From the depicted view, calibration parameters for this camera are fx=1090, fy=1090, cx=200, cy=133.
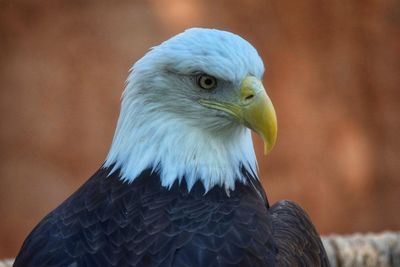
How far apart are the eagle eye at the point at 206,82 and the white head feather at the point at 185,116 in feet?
0.06

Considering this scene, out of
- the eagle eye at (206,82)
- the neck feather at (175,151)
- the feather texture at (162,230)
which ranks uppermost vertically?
the eagle eye at (206,82)

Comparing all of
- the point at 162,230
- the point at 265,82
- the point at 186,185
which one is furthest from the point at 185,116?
the point at 265,82

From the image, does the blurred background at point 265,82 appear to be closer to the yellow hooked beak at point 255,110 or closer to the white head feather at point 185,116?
the white head feather at point 185,116

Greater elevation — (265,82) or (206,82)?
(265,82)

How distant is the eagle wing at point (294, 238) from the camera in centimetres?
332

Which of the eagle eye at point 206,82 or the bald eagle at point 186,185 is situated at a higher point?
the eagle eye at point 206,82

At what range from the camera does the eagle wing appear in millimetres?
Answer: 3324

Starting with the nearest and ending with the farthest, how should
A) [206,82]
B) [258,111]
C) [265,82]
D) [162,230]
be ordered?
[162,230] < [258,111] < [206,82] < [265,82]

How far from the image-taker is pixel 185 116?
3.51 m

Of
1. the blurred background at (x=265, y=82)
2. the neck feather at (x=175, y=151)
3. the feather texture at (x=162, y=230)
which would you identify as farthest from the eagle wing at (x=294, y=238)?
the blurred background at (x=265, y=82)

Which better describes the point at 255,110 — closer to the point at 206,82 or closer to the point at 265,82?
the point at 206,82

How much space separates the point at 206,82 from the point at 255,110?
213 millimetres

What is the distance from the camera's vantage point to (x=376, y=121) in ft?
24.1

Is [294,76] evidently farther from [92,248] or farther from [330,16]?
[92,248]
